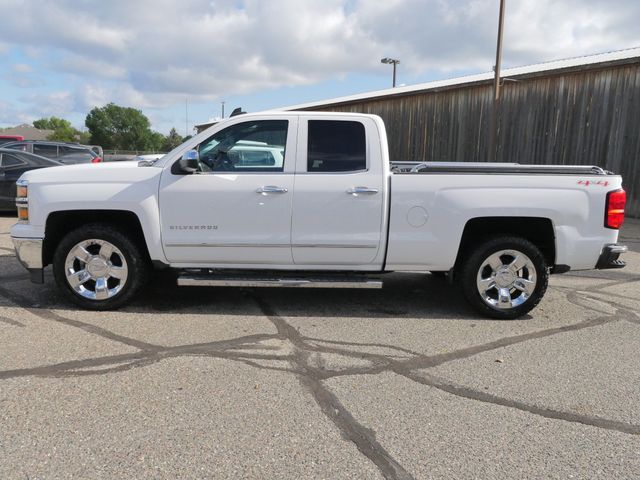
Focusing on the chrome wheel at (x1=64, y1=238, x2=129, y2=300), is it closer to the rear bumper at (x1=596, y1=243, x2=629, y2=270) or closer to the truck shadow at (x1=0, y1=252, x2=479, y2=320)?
the truck shadow at (x1=0, y1=252, x2=479, y2=320)

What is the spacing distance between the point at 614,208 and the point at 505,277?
3.92 ft

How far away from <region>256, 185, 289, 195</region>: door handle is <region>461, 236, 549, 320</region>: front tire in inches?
77.0

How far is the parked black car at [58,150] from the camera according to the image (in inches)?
585

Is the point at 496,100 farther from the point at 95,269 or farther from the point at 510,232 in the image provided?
the point at 95,269

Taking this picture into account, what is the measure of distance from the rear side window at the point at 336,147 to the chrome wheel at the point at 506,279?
1606mm

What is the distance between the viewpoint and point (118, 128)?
12512 centimetres

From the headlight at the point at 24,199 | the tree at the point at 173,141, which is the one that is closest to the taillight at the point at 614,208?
the headlight at the point at 24,199

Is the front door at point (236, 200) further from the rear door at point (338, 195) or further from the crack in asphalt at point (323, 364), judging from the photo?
the crack in asphalt at point (323, 364)

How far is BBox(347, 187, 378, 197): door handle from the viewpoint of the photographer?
4.89 metres

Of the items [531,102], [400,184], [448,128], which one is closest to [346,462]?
[400,184]

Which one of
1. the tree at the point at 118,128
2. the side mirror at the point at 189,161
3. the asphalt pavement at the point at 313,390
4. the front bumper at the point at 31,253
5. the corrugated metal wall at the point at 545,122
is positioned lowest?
the asphalt pavement at the point at 313,390

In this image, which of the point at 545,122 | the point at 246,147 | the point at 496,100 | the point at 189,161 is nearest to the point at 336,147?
the point at 246,147

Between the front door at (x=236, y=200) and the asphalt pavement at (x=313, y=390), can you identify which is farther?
the front door at (x=236, y=200)

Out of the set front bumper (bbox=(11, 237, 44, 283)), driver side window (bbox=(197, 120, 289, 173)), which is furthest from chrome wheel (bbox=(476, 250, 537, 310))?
front bumper (bbox=(11, 237, 44, 283))
